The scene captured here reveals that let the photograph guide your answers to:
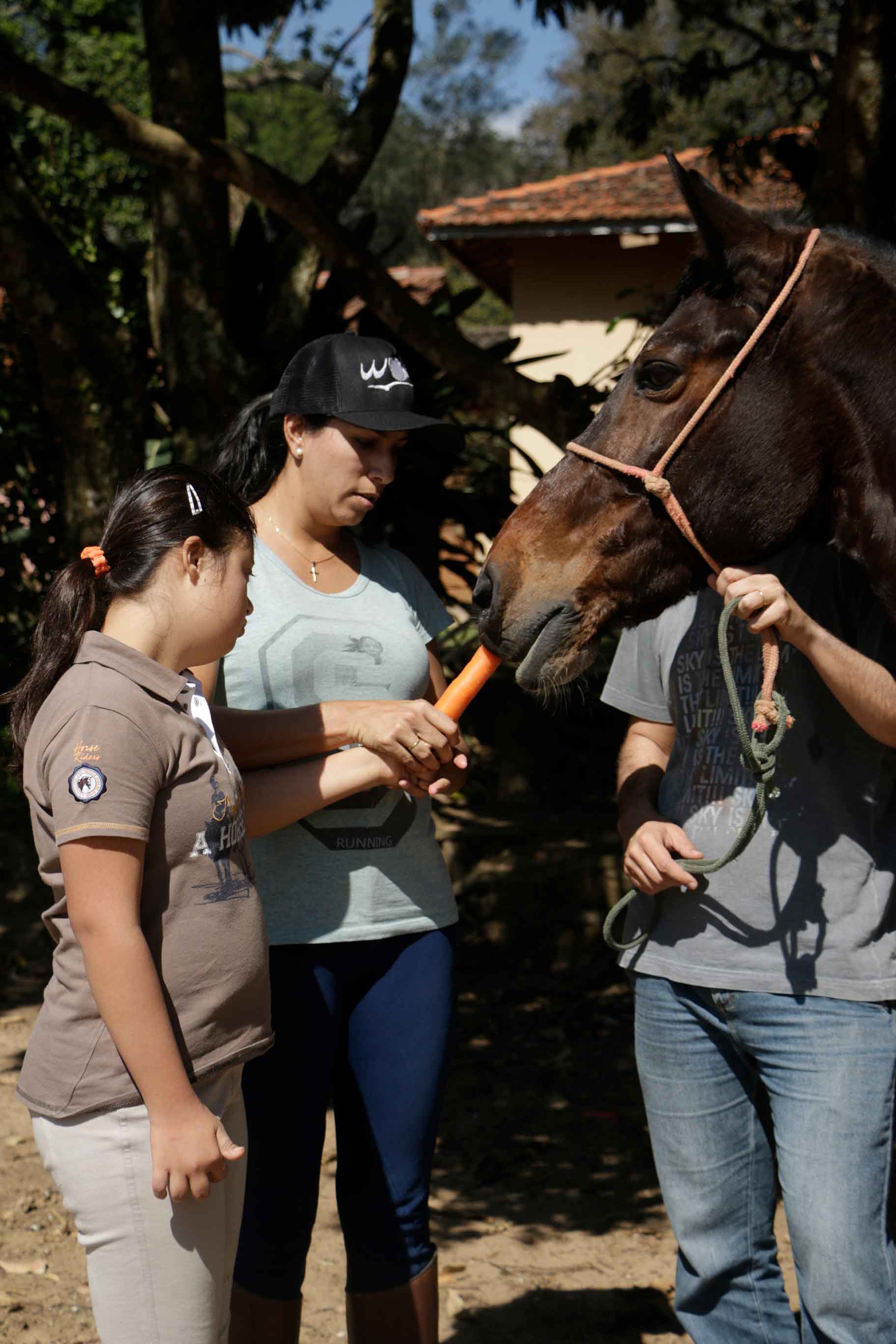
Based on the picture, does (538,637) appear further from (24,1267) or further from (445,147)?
(445,147)

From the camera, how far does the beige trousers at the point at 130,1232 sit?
70.3 inches

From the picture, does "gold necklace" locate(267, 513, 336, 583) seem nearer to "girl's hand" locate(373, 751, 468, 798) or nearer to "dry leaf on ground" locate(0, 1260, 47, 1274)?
"girl's hand" locate(373, 751, 468, 798)

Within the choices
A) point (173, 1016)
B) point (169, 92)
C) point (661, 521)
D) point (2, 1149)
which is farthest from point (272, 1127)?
point (169, 92)

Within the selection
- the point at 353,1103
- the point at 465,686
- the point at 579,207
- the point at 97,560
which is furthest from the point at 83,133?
the point at 353,1103

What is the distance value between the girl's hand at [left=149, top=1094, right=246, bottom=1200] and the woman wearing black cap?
56cm

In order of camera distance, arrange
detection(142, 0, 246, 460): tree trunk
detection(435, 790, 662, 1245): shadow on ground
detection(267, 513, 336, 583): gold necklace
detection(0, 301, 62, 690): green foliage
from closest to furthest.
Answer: detection(267, 513, 336, 583): gold necklace → detection(435, 790, 662, 1245): shadow on ground → detection(142, 0, 246, 460): tree trunk → detection(0, 301, 62, 690): green foliage

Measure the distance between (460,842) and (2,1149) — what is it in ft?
9.72

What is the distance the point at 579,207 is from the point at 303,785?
13445 mm

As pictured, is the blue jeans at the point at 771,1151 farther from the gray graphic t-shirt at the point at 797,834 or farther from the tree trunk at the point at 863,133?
the tree trunk at the point at 863,133

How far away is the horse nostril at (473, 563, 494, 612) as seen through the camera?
2.17 metres

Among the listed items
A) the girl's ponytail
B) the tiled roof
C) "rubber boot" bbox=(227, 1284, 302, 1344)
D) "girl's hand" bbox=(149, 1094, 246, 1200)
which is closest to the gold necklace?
the girl's ponytail

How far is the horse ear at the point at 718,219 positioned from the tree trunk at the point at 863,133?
2.60m

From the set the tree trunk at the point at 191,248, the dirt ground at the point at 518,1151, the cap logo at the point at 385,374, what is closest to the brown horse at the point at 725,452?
the cap logo at the point at 385,374

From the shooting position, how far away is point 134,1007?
1.75 metres
